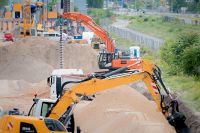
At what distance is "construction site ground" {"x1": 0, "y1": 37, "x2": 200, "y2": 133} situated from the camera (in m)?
26.1

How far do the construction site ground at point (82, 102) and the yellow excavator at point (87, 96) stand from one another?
0.60m

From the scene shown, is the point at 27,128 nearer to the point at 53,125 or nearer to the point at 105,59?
the point at 53,125

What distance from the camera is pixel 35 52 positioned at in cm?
5512

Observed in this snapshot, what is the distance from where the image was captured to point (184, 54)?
1506 inches

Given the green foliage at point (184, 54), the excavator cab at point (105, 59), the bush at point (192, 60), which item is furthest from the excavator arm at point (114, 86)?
the excavator cab at point (105, 59)

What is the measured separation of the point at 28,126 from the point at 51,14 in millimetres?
61356

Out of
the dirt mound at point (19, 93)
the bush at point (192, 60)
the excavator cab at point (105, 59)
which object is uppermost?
the bush at point (192, 60)

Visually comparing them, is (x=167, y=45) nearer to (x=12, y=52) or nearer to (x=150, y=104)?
(x=12, y=52)

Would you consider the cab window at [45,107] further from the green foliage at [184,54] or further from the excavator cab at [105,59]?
the excavator cab at [105,59]

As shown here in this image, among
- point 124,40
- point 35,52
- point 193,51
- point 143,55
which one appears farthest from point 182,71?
point 124,40

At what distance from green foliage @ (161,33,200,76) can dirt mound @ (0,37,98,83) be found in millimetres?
6744

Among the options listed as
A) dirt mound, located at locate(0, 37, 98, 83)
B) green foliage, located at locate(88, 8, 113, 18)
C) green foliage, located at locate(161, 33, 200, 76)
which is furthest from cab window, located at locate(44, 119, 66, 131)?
green foliage, located at locate(88, 8, 113, 18)

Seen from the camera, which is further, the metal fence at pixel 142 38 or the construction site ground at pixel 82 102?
the metal fence at pixel 142 38

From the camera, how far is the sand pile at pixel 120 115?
82.6 feet
